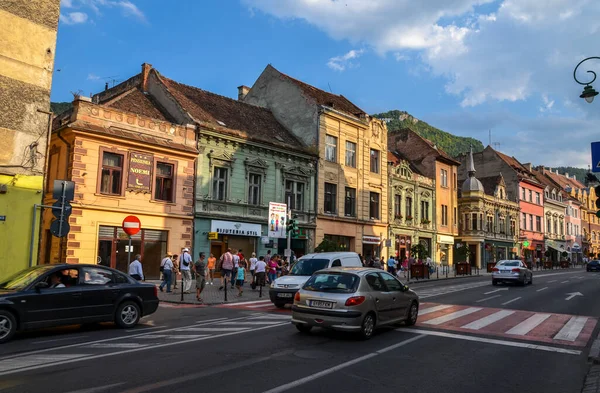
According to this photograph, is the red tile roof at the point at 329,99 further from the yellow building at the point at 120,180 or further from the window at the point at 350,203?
the yellow building at the point at 120,180

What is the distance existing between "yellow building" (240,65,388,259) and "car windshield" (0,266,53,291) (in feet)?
77.1

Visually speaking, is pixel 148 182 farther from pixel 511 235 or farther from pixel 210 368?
pixel 511 235

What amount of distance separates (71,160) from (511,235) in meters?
53.9

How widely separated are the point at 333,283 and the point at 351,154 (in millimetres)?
27507

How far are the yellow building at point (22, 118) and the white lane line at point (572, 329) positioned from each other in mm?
17766

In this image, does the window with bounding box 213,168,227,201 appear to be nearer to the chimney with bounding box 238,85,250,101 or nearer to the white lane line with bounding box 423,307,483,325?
the chimney with bounding box 238,85,250,101

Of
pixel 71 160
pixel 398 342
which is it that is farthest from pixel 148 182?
pixel 398 342

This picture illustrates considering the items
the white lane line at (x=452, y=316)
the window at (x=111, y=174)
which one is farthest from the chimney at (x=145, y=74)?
the white lane line at (x=452, y=316)

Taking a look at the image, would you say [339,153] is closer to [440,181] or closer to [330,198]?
[330,198]

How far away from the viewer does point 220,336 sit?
9.91 metres

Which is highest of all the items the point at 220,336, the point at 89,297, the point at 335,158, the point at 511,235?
the point at 335,158

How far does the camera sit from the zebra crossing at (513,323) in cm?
1066

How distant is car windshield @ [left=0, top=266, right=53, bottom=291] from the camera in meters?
9.74

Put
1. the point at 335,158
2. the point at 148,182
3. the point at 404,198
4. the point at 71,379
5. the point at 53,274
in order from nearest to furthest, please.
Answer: the point at 71,379
the point at 53,274
the point at 148,182
the point at 335,158
the point at 404,198
